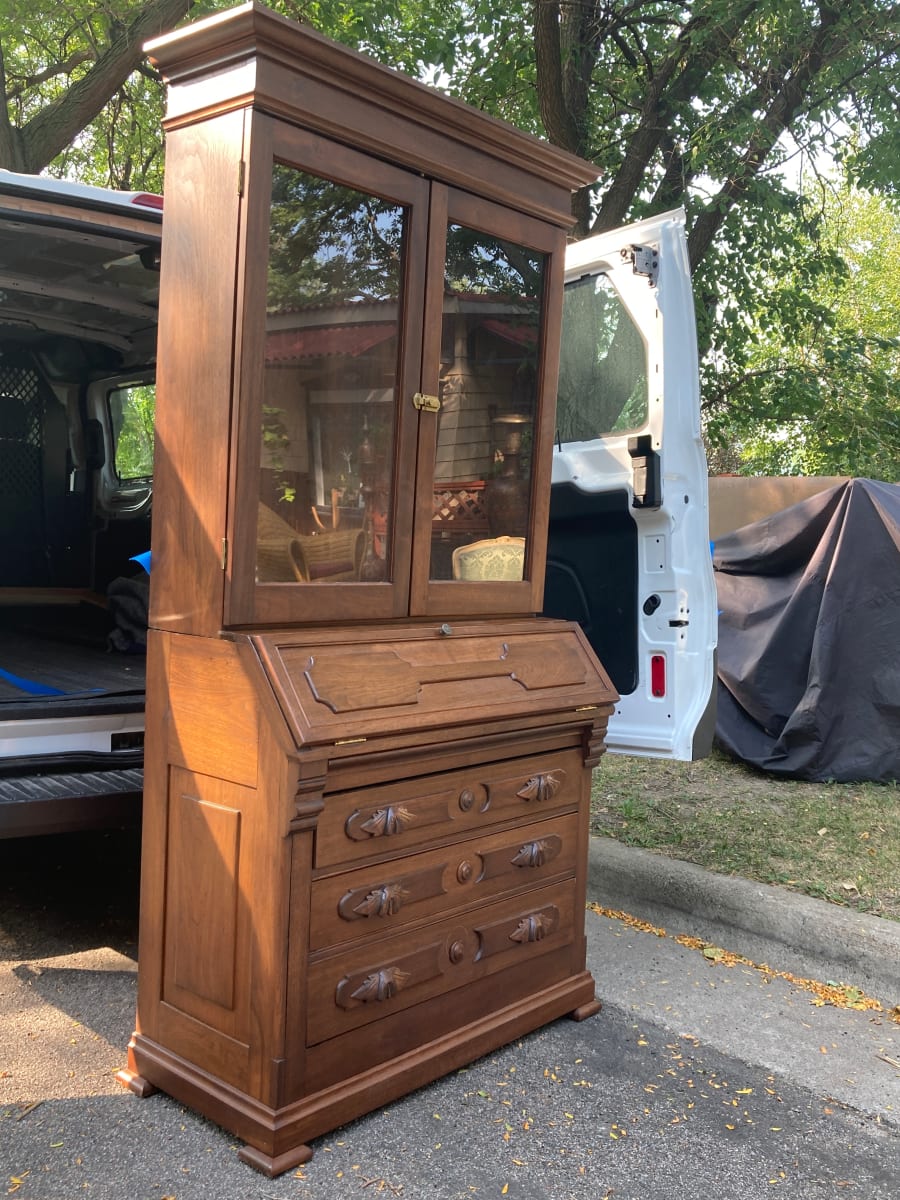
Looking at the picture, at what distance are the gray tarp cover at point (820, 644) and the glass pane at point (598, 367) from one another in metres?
2.16

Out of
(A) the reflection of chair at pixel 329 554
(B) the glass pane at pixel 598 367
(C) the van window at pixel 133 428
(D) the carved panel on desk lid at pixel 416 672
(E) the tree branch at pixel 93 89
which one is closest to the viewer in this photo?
(D) the carved panel on desk lid at pixel 416 672

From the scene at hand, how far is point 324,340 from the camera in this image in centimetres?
247

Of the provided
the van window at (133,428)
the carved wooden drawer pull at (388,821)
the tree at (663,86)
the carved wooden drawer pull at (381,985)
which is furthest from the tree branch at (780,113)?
the carved wooden drawer pull at (381,985)

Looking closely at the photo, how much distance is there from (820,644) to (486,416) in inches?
125

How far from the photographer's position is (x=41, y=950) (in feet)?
11.1

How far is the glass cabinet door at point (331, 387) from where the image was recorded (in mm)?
2311

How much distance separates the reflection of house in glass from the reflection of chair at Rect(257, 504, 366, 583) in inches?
1.1

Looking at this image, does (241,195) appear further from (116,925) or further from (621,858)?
(621,858)

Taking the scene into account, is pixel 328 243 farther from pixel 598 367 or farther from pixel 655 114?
pixel 655 114

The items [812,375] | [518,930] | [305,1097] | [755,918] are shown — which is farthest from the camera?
[812,375]

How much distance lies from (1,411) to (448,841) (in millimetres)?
4207

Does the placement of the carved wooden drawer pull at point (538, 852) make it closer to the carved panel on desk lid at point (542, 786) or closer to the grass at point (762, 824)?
the carved panel on desk lid at point (542, 786)

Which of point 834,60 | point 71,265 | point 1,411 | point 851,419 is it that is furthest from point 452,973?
point 851,419

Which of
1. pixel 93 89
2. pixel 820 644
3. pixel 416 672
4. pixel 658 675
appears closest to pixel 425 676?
pixel 416 672
